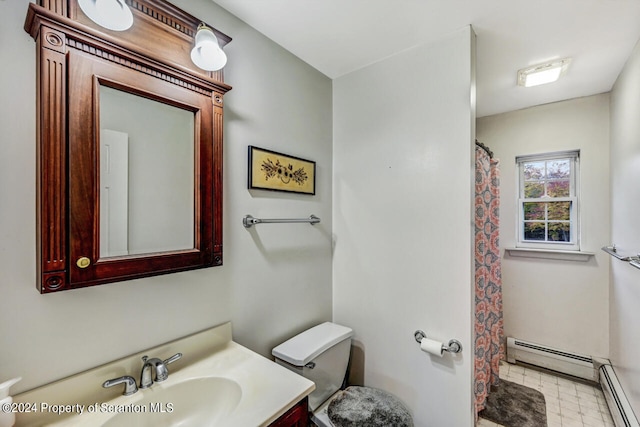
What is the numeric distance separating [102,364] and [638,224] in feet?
8.53

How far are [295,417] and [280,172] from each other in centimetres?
112

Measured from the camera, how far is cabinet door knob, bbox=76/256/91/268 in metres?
0.81

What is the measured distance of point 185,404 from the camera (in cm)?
100

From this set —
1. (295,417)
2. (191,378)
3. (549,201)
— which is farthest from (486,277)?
(191,378)

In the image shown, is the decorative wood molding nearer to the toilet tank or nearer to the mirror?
the mirror

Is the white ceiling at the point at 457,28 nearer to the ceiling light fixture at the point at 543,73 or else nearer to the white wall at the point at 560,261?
the ceiling light fixture at the point at 543,73

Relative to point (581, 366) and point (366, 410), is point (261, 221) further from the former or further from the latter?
point (581, 366)

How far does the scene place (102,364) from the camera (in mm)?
916

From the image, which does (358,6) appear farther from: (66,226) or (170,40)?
(66,226)

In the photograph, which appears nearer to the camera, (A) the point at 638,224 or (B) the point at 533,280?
(A) the point at 638,224

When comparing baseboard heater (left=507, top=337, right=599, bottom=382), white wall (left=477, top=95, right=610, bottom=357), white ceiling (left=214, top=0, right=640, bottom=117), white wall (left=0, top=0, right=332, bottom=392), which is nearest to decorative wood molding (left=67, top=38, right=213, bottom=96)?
white wall (left=0, top=0, right=332, bottom=392)

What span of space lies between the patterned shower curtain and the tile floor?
35 centimetres

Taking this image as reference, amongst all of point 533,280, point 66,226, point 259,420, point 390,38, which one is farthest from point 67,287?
point 533,280

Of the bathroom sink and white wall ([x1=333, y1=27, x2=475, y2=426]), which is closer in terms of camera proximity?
the bathroom sink
